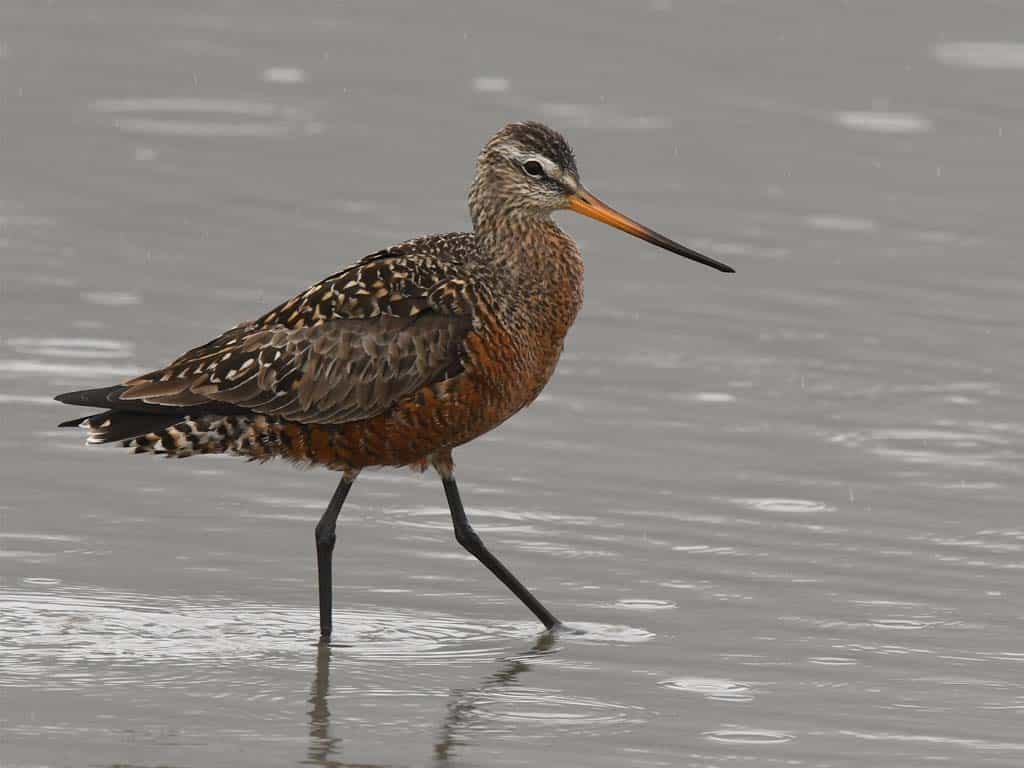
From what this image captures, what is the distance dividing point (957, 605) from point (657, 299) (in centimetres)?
444

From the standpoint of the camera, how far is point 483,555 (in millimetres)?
9586

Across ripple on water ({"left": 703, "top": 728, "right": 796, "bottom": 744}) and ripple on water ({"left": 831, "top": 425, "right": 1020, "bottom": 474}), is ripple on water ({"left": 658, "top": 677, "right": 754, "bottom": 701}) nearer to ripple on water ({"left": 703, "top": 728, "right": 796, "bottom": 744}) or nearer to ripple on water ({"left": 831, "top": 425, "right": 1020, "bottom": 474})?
ripple on water ({"left": 703, "top": 728, "right": 796, "bottom": 744})

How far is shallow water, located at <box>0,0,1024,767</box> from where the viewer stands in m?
8.40

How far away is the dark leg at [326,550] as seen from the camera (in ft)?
29.9

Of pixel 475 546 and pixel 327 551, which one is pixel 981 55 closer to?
pixel 475 546

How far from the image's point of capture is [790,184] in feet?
52.2

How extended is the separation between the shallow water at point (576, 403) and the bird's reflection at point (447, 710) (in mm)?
20

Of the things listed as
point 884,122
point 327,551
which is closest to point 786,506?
point 327,551

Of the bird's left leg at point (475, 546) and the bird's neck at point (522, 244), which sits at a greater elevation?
the bird's neck at point (522, 244)

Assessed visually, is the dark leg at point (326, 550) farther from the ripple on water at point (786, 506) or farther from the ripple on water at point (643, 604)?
the ripple on water at point (786, 506)

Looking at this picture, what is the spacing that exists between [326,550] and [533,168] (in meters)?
1.61

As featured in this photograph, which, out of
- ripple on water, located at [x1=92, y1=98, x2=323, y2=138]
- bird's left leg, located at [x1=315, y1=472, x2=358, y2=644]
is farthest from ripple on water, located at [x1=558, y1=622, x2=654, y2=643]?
ripple on water, located at [x1=92, y1=98, x2=323, y2=138]

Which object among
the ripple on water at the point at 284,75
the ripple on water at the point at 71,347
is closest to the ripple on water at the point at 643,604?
the ripple on water at the point at 71,347

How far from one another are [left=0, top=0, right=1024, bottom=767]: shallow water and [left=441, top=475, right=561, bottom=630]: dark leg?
0.08 meters
